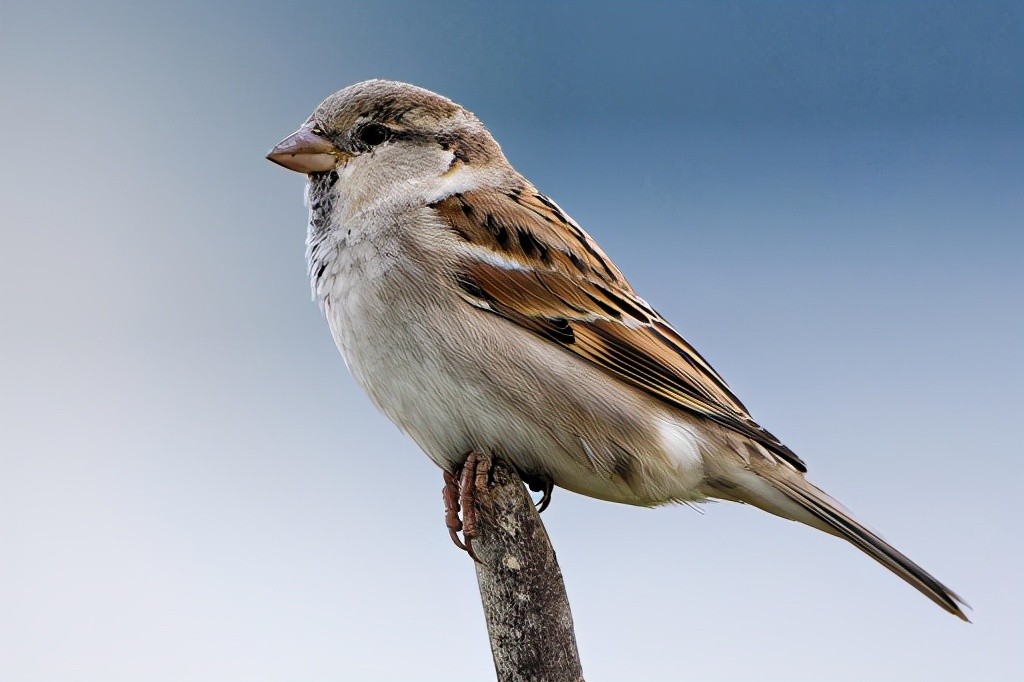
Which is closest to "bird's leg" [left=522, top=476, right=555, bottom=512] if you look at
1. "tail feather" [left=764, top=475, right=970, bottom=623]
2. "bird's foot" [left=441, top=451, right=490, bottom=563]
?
"bird's foot" [left=441, top=451, right=490, bottom=563]

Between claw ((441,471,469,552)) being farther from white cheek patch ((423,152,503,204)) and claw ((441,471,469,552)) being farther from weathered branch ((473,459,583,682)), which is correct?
white cheek patch ((423,152,503,204))

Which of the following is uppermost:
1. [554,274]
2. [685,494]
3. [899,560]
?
[554,274]

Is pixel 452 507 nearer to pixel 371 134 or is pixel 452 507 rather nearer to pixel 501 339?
pixel 501 339

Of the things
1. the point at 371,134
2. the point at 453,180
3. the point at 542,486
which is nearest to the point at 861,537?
the point at 542,486

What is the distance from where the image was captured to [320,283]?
207 centimetres

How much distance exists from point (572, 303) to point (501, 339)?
0.18m

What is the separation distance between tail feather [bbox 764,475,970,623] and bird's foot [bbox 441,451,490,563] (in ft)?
1.79

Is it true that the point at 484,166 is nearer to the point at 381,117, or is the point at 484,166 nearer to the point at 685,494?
the point at 381,117

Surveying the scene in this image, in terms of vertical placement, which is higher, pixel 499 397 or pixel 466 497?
pixel 499 397

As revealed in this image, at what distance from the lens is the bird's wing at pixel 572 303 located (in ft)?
6.69

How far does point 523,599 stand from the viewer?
5.51 feet

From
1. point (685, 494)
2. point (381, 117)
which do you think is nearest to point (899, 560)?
point (685, 494)

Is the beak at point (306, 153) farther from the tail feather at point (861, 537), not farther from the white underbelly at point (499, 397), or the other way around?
the tail feather at point (861, 537)

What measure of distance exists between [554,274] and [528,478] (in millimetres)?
386
